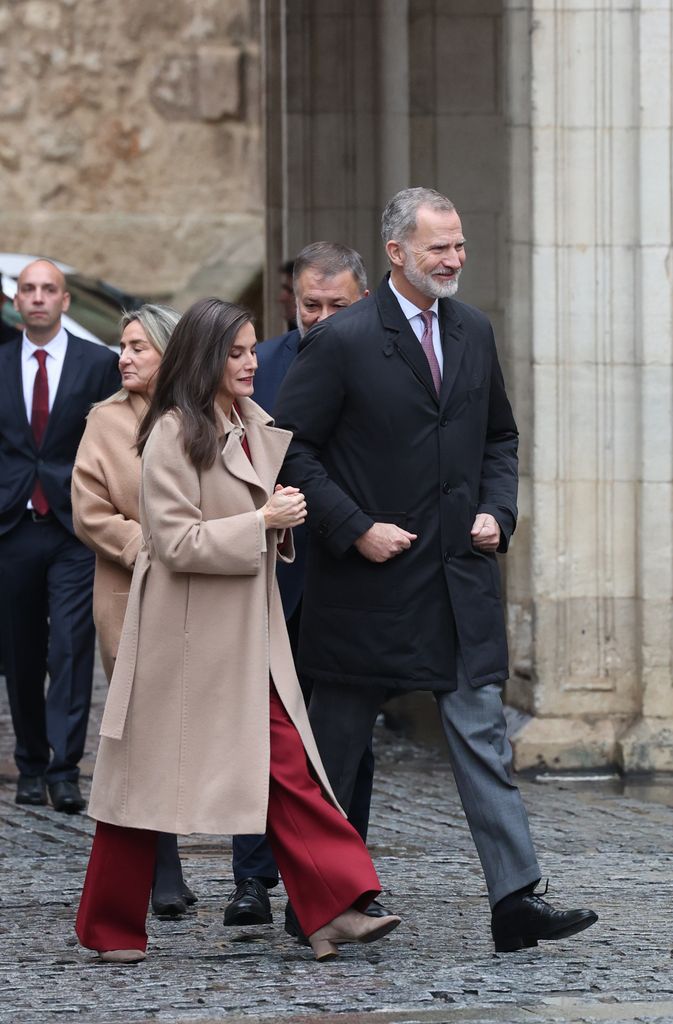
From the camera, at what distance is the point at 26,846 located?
25.1 feet

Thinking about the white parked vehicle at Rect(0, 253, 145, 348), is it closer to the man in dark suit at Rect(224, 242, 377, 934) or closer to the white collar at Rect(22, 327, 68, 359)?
the white collar at Rect(22, 327, 68, 359)

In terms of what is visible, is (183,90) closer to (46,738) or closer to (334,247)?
(46,738)

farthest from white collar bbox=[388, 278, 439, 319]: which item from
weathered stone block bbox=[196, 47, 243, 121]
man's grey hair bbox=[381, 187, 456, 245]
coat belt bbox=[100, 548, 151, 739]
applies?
weathered stone block bbox=[196, 47, 243, 121]

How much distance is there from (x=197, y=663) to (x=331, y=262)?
1435mm

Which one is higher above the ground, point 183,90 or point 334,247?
point 183,90

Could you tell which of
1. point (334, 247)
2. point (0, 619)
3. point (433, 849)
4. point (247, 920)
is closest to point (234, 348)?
point (334, 247)

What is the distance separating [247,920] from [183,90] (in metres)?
21.2

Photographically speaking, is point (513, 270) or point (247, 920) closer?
point (247, 920)

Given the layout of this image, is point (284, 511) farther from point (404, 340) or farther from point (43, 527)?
point (43, 527)

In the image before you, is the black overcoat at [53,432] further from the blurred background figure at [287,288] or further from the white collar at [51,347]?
the blurred background figure at [287,288]

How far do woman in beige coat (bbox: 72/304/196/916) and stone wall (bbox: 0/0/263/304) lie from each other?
63.7ft

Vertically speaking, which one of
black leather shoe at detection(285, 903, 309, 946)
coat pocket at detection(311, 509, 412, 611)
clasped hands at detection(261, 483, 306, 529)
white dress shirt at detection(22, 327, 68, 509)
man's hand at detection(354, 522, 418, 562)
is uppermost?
white dress shirt at detection(22, 327, 68, 509)

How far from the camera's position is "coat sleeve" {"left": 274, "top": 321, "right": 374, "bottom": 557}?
5.99m

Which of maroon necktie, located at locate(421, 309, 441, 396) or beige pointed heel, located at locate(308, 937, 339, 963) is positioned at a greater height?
maroon necktie, located at locate(421, 309, 441, 396)
